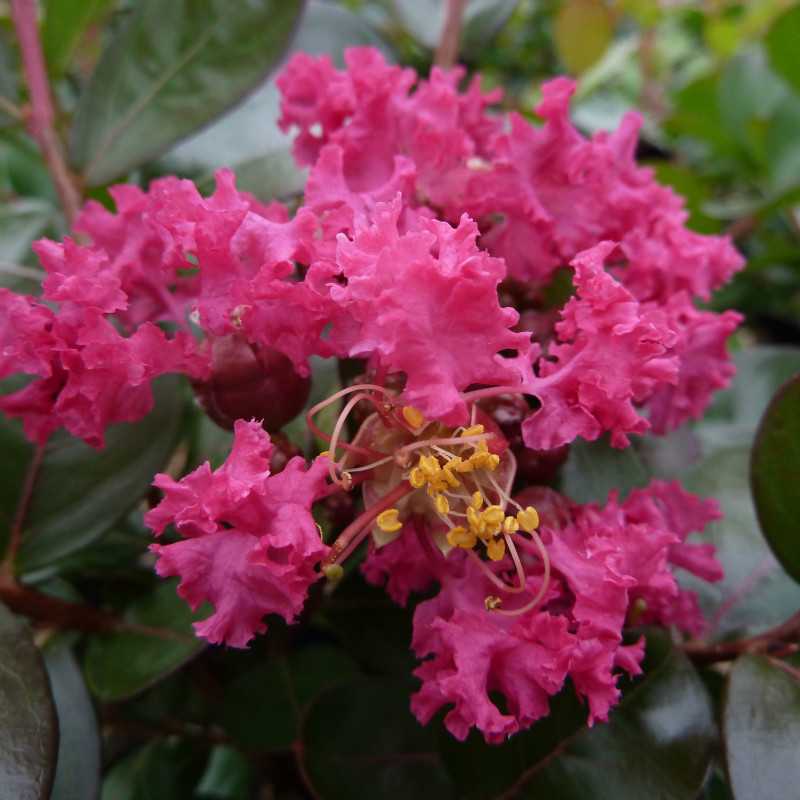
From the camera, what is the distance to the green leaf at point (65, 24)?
1164mm

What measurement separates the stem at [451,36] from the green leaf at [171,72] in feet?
1.11

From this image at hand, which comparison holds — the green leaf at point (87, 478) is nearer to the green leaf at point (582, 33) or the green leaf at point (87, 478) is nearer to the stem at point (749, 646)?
the stem at point (749, 646)

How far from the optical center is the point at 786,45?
150cm

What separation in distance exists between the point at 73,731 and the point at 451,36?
3.42 feet

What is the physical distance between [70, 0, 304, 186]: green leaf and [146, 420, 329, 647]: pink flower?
1.85 feet

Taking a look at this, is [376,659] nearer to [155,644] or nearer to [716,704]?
[155,644]

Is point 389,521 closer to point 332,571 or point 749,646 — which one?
point 332,571

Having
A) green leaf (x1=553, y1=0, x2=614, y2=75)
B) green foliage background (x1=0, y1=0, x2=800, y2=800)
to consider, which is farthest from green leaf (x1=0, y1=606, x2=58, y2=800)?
green leaf (x1=553, y1=0, x2=614, y2=75)

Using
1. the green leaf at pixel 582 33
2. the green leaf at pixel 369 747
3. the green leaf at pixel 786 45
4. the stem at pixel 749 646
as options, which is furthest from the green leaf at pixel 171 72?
the green leaf at pixel 582 33

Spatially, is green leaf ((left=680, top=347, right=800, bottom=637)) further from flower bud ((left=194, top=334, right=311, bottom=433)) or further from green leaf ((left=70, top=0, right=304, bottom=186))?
green leaf ((left=70, top=0, right=304, bottom=186))

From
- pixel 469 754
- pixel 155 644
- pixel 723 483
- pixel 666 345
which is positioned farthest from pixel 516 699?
pixel 723 483

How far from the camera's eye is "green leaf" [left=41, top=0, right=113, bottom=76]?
1.16 meters

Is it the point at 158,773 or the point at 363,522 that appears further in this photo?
the point at 158,773

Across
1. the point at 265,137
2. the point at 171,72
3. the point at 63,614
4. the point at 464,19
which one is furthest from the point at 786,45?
the point at 63,614
